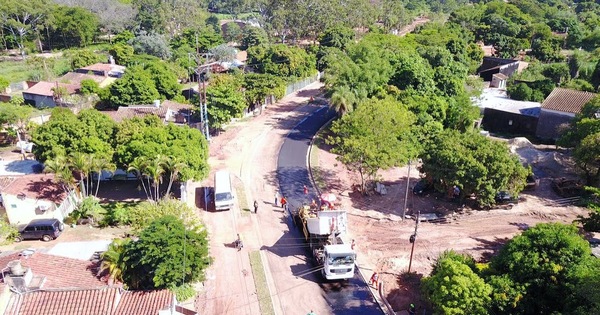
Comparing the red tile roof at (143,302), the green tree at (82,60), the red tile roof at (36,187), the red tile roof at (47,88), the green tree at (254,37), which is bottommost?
the red tile roof at (143,302)

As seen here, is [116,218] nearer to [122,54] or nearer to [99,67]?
[99,67]

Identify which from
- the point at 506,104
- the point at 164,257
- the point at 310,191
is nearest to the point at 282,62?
the point at 506,104

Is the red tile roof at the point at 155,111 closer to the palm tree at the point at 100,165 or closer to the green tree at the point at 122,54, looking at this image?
the palm tree at the point at 100,165

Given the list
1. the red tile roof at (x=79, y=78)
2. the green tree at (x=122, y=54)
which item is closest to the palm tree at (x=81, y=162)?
the red tile roof at (x=79, y=78)

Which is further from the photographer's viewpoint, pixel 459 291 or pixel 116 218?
pixel 116 218

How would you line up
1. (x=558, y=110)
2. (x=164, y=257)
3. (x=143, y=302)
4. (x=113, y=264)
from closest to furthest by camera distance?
(x=143, y=302)
(x=164, y=257)
(x=113, y=264)
(x=558, y=110)

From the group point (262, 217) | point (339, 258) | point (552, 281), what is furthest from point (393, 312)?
point (262, 217)
